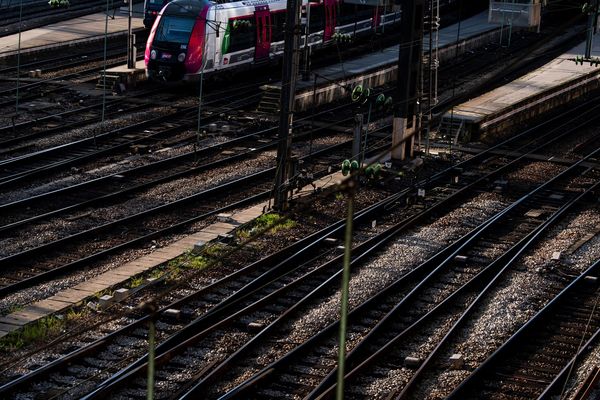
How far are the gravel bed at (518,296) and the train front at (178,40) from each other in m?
13.4

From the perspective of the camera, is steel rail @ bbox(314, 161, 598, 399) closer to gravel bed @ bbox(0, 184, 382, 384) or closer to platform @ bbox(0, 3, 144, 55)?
gravel bed @ bbox(0, 184, 382, 384)

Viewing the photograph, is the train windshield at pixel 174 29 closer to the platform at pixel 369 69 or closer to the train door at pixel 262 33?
the train door at pixel 262 33

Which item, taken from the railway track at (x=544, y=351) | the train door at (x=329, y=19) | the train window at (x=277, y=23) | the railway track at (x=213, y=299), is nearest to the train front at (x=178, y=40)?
the train window at (x=277, y=23)

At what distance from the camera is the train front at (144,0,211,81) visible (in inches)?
1335

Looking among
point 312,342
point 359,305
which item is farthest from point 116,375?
point 359,305

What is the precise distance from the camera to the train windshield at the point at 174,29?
112ft

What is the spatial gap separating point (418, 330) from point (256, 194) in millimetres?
8518

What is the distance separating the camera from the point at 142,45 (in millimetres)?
43375

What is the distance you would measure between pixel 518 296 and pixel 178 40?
1762 cm

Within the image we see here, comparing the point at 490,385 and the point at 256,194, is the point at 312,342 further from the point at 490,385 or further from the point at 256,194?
the point at 256,194

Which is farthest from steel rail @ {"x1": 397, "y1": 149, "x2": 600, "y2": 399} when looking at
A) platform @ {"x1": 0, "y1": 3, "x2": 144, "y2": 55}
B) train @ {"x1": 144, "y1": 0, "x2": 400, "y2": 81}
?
platform @ {"x1": 0, "y1": 3, "x2": 144, "y2": 55}

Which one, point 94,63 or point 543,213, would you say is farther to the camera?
point 94,63

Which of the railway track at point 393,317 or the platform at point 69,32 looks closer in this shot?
the railway track at point 393,317

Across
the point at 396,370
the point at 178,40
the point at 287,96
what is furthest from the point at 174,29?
the point at 396,370
